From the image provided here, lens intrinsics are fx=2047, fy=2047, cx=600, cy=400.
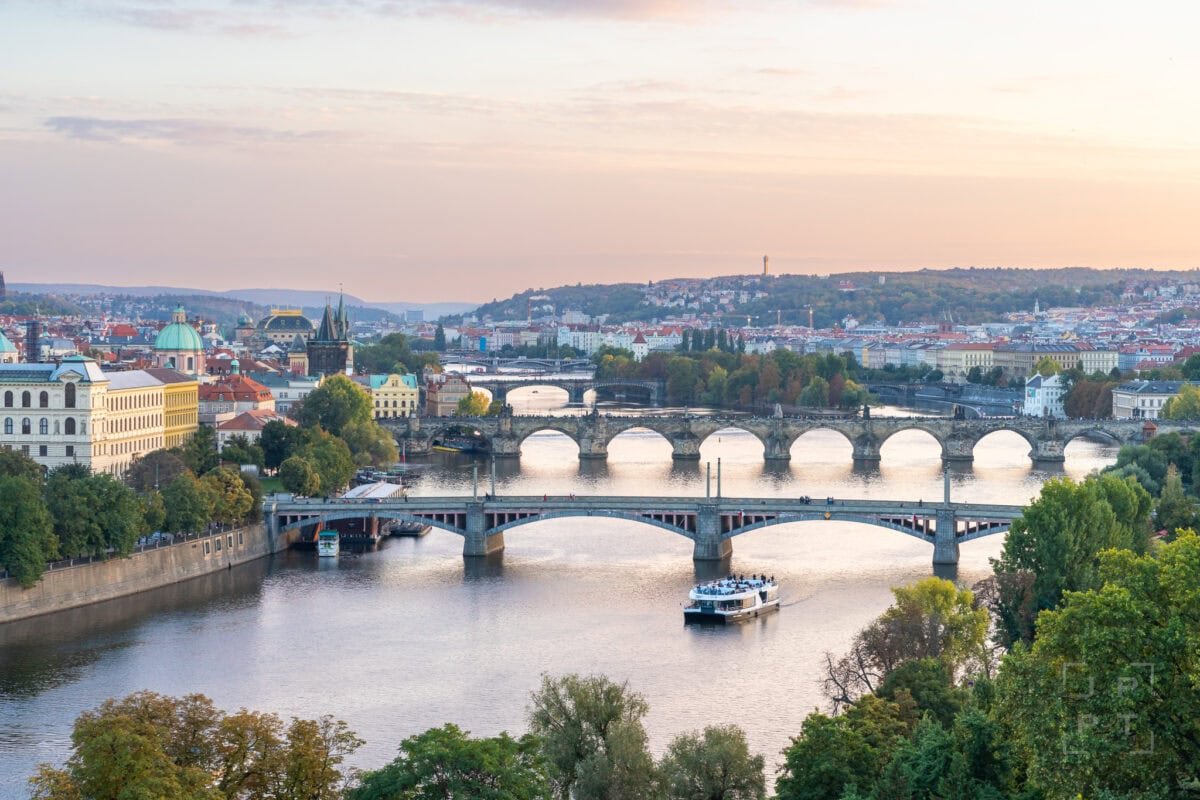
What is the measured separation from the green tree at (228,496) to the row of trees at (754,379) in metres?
46.8

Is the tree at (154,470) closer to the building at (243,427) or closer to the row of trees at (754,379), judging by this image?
the building at (243,427)

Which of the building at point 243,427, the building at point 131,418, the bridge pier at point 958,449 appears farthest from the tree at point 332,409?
the bridge pier at point 958,449

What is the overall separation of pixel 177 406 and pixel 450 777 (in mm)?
33440

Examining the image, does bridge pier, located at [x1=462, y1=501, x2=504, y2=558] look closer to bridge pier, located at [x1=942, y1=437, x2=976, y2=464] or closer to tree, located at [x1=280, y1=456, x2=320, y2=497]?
tree, located at [x1=280, y1=456, x2=320, y2=497]

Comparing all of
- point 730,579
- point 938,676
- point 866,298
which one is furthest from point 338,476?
point 866,298

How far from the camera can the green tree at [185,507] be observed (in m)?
33.7

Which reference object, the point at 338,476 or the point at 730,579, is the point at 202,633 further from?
the point at 338,476

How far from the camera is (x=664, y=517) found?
36.2m

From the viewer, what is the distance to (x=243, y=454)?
1727 inches

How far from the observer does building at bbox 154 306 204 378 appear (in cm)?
6107

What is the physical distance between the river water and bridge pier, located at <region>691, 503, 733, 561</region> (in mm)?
398

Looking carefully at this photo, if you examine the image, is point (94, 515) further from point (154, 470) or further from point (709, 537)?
point (709, 537)

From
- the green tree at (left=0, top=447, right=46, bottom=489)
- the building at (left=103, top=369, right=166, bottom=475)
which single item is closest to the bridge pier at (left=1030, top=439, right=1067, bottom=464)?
the building at (left=103, top=369, right=166, bottom=475)

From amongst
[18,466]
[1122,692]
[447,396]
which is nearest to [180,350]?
[447,396]
